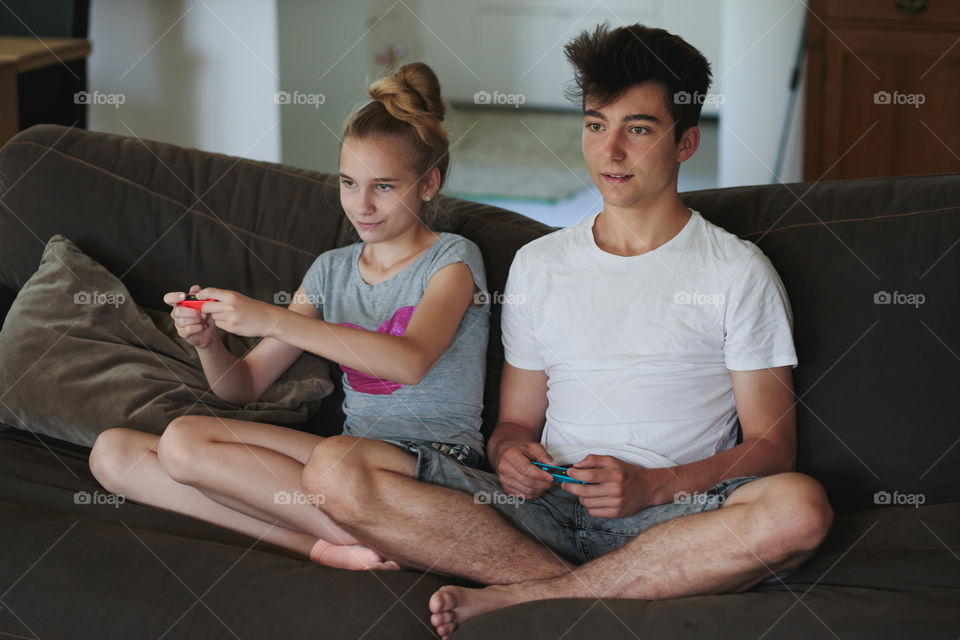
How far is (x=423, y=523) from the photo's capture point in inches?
58.5

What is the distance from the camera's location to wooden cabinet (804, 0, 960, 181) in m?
3.65

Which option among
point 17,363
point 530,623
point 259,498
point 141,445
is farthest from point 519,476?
point 17,363

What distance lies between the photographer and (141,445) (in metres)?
1.75

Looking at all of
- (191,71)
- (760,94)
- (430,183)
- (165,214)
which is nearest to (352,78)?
(191,71)
